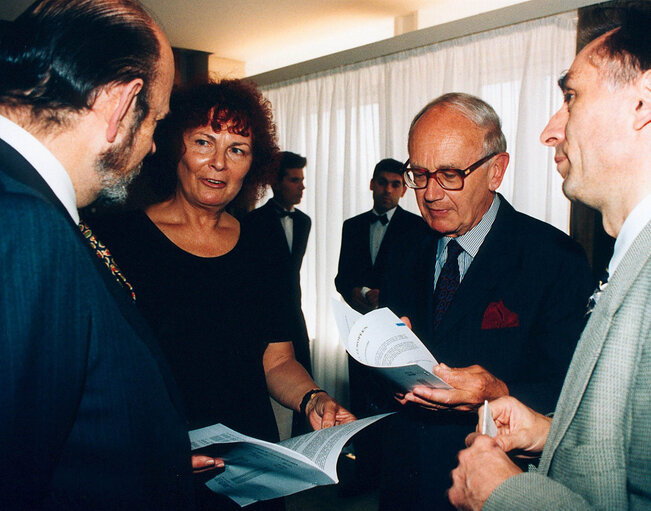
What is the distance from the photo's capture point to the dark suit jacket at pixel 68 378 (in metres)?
0.63

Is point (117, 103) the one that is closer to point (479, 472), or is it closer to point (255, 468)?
point (255, 468)

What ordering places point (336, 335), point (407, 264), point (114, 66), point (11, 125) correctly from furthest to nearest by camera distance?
1. point (336, 335)
2. point (407, 264)
3. point (114, 66)
4. point (11, 125)

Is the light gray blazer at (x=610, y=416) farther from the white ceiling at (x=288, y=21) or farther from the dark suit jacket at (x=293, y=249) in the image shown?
the white ceiling at (x=288, y=21)

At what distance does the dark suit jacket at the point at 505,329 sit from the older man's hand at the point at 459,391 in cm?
18

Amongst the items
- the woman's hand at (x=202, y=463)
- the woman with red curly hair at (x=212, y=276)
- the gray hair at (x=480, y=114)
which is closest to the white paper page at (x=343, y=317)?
the woman with red curly hair at (x=212, y=276)

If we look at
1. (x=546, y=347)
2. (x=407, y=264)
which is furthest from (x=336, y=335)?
(x=546, y=347)

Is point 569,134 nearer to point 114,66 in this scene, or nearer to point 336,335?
point 114,66

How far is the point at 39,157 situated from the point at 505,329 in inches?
52.3

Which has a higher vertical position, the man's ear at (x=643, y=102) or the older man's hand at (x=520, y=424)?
A: the man's ear at (x=643, y=102)

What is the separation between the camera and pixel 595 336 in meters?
0.84

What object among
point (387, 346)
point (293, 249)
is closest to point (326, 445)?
point (387, 346)

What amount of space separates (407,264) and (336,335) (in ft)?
11.9

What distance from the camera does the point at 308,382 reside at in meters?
1.70

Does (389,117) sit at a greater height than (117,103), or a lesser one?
greater
